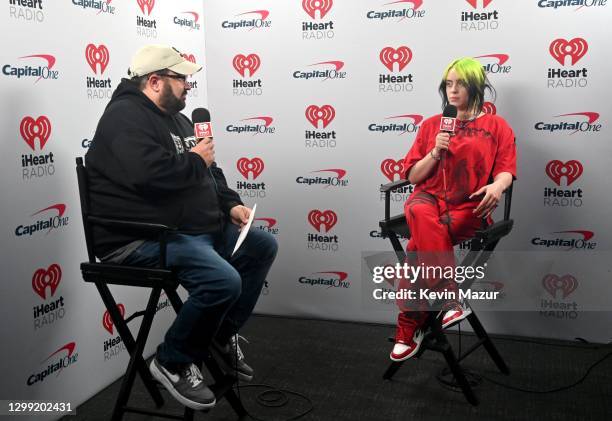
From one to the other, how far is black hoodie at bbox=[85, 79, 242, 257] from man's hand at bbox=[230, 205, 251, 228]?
26 cm

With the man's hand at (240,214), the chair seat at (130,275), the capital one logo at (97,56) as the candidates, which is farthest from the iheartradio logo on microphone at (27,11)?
the man's hand at (240,214)

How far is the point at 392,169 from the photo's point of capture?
133 inches

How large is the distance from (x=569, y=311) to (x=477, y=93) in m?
1.26

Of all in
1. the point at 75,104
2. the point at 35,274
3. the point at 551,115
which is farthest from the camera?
the point at 551,115

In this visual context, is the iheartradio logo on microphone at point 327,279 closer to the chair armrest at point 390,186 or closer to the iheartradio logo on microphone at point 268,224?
the iheartradio logo on microphone at point 268,224

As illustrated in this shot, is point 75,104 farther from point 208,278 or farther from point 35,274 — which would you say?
point 208,278

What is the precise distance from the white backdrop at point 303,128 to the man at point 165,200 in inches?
13.2

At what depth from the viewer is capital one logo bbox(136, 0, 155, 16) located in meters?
3.01

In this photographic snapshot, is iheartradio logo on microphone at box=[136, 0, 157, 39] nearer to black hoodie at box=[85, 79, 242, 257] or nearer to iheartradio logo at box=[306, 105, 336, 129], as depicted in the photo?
black hoodie at box=[85, 79, 242, 257]

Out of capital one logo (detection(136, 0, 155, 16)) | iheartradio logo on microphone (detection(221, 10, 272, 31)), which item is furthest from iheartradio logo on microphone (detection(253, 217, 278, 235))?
capital one logo (detection(136, 0, 155, 16))

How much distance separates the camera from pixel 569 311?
3227 mm

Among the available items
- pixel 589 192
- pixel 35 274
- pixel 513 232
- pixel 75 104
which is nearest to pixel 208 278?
pixel 35 274

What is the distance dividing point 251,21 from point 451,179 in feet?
4.91

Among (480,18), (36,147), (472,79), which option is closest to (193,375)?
(36,147)
